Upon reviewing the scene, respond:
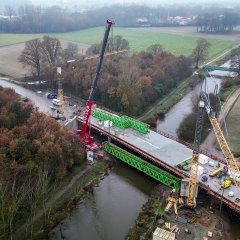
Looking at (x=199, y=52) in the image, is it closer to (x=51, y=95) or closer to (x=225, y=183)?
(x=51, y=95)

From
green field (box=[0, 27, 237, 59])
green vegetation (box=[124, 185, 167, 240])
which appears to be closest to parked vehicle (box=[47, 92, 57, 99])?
green vegetation (box=[124, 185, 167, 240])

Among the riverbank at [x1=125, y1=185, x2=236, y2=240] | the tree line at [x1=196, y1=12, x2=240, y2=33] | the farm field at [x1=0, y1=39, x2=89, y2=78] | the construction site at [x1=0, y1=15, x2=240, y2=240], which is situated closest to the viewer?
the riverbank at [x1=125, y1=185, x2=236, y2=240]

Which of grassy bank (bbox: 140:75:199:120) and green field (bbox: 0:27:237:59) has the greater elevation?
green field (bbox: 0:27:237:59)

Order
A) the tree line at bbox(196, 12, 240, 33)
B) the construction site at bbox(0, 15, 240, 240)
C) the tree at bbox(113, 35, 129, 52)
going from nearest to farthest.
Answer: the construction site at bbox(0, 15, 240, 240) < the tree at bbox(113, 35, 129, 52) < the tree line at bbox(196, 12, 240, 33)

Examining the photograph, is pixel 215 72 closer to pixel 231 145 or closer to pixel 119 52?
pixel 119 52

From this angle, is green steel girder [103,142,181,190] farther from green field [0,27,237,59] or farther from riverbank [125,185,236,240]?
green field [0,27,237,59]

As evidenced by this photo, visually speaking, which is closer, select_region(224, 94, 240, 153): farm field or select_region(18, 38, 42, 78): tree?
select_region(224, 94, 240, 153): farm field

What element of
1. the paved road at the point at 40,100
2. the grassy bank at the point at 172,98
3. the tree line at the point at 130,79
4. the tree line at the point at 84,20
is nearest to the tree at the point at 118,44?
the tree line at the point at 130,79

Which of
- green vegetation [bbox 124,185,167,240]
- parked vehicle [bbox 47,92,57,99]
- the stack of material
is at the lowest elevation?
green vegetation [bbox 124,185,167,240]
